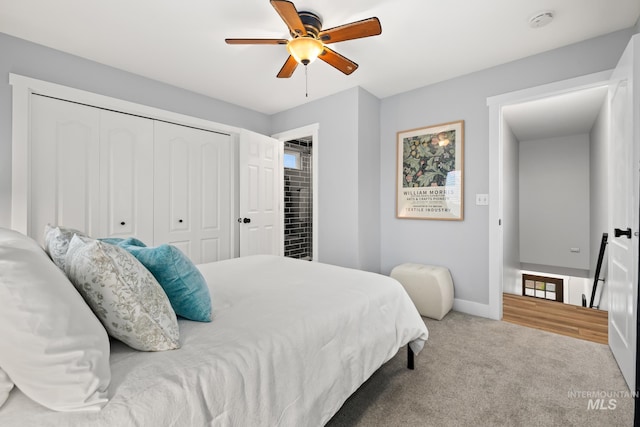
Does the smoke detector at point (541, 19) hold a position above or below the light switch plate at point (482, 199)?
above

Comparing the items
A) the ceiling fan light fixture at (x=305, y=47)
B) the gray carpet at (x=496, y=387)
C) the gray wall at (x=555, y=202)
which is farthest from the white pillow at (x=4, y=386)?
the gray wall at (x=555, y=202)

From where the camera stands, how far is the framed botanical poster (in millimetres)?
3176

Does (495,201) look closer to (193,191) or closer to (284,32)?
(284,32)

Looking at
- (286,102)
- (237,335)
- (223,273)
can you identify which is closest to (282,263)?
(223,273)

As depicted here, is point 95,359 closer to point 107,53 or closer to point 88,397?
point 88,397

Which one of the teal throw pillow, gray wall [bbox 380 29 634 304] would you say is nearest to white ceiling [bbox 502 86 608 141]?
gray wall [bbox 380 29 634 304]

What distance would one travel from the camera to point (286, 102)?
395 centimetres

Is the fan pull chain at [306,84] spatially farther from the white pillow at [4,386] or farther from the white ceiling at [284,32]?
the white pillow at [4,386]

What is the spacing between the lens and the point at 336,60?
2.38 meters

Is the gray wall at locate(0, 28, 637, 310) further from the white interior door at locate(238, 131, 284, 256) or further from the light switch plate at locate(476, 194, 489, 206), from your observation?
the white interior door at locate(238, 131, 284, 256)

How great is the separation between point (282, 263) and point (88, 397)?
5.46ft

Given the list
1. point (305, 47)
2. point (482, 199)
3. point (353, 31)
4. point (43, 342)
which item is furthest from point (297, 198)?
point (43, 342)

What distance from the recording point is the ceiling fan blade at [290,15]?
1.67 metres

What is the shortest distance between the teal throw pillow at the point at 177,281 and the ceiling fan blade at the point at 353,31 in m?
1.72
